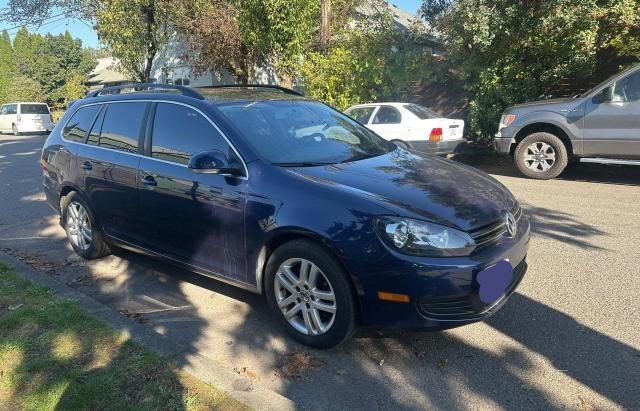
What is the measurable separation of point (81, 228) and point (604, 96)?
7.79 metres

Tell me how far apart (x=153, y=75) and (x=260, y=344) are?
25.8m

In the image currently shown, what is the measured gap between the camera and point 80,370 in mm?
2979

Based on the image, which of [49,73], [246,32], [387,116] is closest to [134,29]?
[246,32]

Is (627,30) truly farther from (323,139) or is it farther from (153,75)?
(153,75)

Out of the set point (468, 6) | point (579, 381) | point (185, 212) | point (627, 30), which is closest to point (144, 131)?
point (185, 212)

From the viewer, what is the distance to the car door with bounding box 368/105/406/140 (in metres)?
10.6

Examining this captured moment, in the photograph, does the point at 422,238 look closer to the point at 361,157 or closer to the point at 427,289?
the point at 427,289

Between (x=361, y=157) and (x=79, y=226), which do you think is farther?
(x=79, y=226)

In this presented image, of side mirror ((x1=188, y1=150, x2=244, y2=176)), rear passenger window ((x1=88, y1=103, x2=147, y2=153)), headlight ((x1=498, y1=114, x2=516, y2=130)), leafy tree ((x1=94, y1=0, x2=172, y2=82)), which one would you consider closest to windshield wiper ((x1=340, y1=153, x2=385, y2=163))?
side mirror ((x1=188, y1=150, x2=244, y2=176))

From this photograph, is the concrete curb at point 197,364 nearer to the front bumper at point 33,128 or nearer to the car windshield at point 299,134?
the car windshield at point 299,134

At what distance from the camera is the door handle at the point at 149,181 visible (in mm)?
4035

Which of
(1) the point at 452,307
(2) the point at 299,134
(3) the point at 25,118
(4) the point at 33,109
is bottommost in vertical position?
(3) the point at 25,118

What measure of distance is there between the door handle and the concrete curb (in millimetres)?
1013

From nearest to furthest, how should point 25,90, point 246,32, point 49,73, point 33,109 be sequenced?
point 246,32 → point 33,109 → point 25,90 → point 49,73
